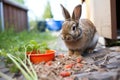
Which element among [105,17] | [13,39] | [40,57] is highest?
[105,17]

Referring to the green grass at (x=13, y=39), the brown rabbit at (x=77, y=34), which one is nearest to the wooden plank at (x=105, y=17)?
the brown rabbit at (x=77, y=34)

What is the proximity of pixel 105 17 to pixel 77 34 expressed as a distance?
22.6 inches

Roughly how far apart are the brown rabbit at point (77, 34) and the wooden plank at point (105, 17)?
0.59 feet

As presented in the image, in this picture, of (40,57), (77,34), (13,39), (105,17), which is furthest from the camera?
(13,39)

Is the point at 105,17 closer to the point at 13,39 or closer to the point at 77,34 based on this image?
the point at 77,34

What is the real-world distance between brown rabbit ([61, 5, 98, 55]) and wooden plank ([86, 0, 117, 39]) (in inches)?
7.1

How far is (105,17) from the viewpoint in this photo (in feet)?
9.30

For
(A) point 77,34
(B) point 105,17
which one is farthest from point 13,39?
(A) point 77,34

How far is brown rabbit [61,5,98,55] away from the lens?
7.68 feet

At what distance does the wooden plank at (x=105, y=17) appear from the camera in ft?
8.53

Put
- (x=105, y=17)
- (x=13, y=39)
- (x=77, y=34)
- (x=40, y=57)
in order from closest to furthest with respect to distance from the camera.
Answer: (x=40, y=57) → (x=77, y=34) → (x=105, y=17) → (x=13, y=39)

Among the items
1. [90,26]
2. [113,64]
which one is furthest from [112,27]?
[113,64]

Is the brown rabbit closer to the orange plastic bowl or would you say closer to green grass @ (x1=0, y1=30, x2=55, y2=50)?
the orange plastic bowl

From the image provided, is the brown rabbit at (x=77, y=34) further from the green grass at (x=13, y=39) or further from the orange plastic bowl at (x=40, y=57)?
the green grass at (x=13, y=39)
